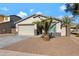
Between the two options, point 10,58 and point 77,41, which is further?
point 77,41

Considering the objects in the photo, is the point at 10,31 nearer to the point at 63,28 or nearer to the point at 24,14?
the point at 24,14

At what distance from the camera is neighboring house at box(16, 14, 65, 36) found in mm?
10773

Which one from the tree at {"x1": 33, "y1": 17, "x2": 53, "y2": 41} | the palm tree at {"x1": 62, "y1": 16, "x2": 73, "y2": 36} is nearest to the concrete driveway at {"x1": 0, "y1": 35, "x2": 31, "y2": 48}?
the tree at {"x1": 33, "y1": 17, "x2": 53, "y2": 41}

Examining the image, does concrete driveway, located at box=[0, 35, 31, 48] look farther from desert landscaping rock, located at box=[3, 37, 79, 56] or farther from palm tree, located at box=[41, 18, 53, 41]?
palm tree, located at box=[41, 18, 53, 41]

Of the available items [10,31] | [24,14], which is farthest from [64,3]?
[10,31]

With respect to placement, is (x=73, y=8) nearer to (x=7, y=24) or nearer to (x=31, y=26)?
(x=31, y=26)

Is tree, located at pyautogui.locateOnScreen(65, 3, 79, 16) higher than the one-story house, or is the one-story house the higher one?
tree, located at pyautogui.locateOnScreen(65, 3, 79, 16)

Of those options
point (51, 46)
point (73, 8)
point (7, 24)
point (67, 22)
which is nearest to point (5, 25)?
point (7, 24)

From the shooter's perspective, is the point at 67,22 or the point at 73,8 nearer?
the point at 73,8

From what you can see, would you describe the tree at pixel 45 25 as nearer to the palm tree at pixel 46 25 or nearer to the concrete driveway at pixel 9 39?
the palm tree at pixel 46 25

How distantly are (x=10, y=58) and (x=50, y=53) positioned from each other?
1.43m

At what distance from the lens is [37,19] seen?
1086 centimetres

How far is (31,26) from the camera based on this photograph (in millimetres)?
11172

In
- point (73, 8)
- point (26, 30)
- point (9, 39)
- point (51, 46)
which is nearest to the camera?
point (73, 8)
